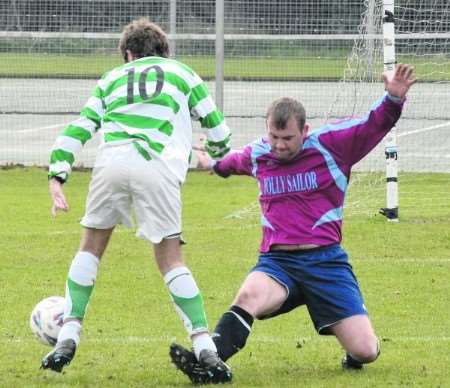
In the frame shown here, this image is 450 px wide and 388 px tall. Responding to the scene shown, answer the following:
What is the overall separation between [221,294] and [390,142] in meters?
3.50

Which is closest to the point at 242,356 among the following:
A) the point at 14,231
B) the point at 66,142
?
the point at 66,142

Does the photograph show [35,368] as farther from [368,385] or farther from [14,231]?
[14,231]

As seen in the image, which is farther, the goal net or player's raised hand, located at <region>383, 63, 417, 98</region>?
the goal net

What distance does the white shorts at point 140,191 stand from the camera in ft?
20.4

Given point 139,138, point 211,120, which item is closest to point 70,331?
point 139,138

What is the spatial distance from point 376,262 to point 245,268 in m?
1.10

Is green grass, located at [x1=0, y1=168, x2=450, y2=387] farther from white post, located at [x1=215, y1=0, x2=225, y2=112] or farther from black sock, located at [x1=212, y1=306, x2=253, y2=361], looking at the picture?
white post, located at [x1=215, y1=0, x2=225, y2=112]

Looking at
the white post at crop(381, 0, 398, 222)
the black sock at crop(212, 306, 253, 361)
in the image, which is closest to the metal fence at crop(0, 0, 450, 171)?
the white post at crop(381, 0, 398, 222)

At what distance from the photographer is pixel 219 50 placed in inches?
629

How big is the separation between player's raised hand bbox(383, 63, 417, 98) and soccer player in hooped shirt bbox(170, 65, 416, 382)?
0.49 ft

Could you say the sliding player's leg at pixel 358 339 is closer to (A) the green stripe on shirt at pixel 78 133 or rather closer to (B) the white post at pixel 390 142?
(A) the green stripe on shirt at pixel 78 133

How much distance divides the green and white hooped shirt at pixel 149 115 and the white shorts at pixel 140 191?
5cm

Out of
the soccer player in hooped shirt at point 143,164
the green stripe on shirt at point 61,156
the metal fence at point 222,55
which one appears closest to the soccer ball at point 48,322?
the soccer player in hooped shirt at point 143,164

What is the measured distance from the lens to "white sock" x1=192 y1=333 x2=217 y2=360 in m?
6.16
